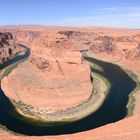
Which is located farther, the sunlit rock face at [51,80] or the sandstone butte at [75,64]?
the sunlit rock face at [51,80]

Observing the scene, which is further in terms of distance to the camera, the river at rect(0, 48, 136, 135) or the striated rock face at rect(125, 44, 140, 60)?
the striated rock face at rect(125, 44, 140, 60)

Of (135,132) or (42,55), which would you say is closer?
(135,132)

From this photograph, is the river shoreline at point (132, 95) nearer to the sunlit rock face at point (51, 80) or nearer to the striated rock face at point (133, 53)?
the striated rock face at point (133, 53)

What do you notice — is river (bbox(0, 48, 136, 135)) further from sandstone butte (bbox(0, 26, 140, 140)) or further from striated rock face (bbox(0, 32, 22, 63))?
striated rock face (bbox(0, 32, 22, 63))

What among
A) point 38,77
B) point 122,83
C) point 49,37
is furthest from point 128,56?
point 38,77

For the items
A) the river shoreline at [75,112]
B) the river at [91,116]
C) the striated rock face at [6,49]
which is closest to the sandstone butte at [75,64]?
the river shoreline at [75,112]

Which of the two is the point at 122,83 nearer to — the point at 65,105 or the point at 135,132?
the point at 65,105

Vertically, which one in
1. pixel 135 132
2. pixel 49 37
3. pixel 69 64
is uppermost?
pixel 49 37

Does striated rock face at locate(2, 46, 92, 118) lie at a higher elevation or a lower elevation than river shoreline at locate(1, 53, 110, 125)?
higher

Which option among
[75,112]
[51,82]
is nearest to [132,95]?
[75,112]

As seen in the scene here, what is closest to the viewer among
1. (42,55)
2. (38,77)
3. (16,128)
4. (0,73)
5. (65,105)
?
(16,128)

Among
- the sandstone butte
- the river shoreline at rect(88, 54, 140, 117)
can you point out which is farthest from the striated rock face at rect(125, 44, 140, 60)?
the river shoreline at rect(88, 54, 140, 117)
